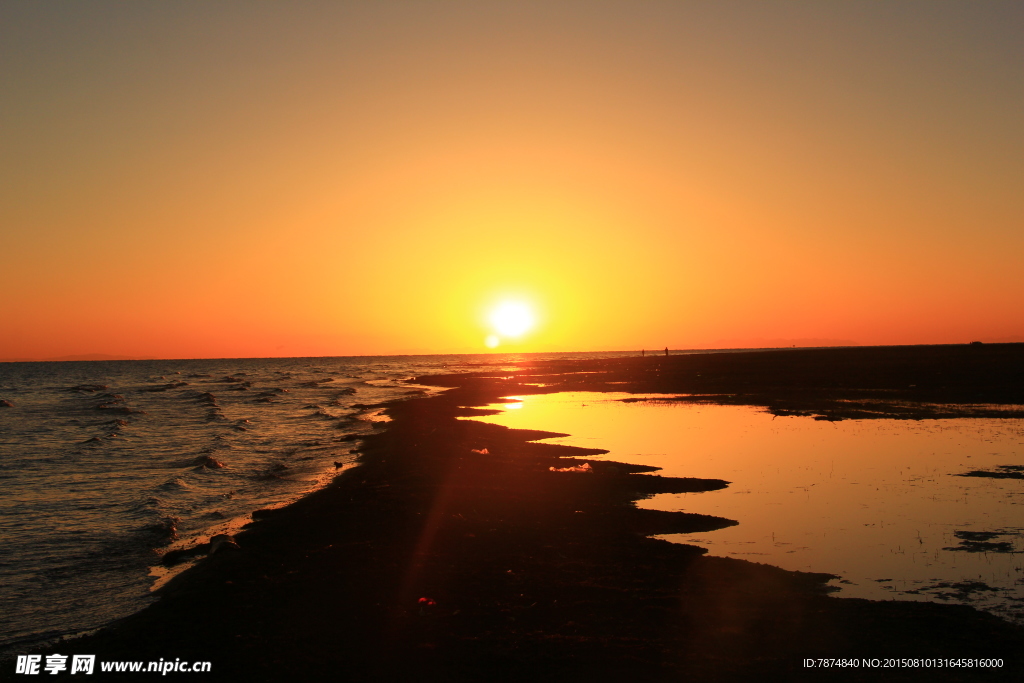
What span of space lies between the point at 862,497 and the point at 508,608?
11.8 meters

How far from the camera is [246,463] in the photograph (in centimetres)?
2823

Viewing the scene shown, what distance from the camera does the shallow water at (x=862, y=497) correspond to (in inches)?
464

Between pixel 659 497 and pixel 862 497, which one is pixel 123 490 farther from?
pixel 862 497

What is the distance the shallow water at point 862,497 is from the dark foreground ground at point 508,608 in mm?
960

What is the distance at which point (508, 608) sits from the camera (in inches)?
422

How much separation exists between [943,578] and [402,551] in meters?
10.5

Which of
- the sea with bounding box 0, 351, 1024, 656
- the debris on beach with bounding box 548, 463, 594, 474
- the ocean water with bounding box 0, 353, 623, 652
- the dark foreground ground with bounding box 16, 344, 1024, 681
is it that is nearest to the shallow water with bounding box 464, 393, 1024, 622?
the sea with bounding box 0, 351, 1024, 656

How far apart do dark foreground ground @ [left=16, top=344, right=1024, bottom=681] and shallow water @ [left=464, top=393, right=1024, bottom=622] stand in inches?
37.8

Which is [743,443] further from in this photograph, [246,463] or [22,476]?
[22,476]

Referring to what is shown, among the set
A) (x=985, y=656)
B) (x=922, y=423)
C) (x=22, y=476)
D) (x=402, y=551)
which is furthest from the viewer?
(x=922, y=423)

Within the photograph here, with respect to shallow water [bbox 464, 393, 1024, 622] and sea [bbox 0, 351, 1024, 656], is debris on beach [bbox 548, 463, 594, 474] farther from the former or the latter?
sea [bbox 0, 351, 1024, 656]

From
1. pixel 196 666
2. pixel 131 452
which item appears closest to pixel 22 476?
pixel 131 452

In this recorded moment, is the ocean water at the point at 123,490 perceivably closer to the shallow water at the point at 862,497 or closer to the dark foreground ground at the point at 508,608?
the dark foreground ground at the point at 508,608

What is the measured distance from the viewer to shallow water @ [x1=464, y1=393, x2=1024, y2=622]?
11797mm
